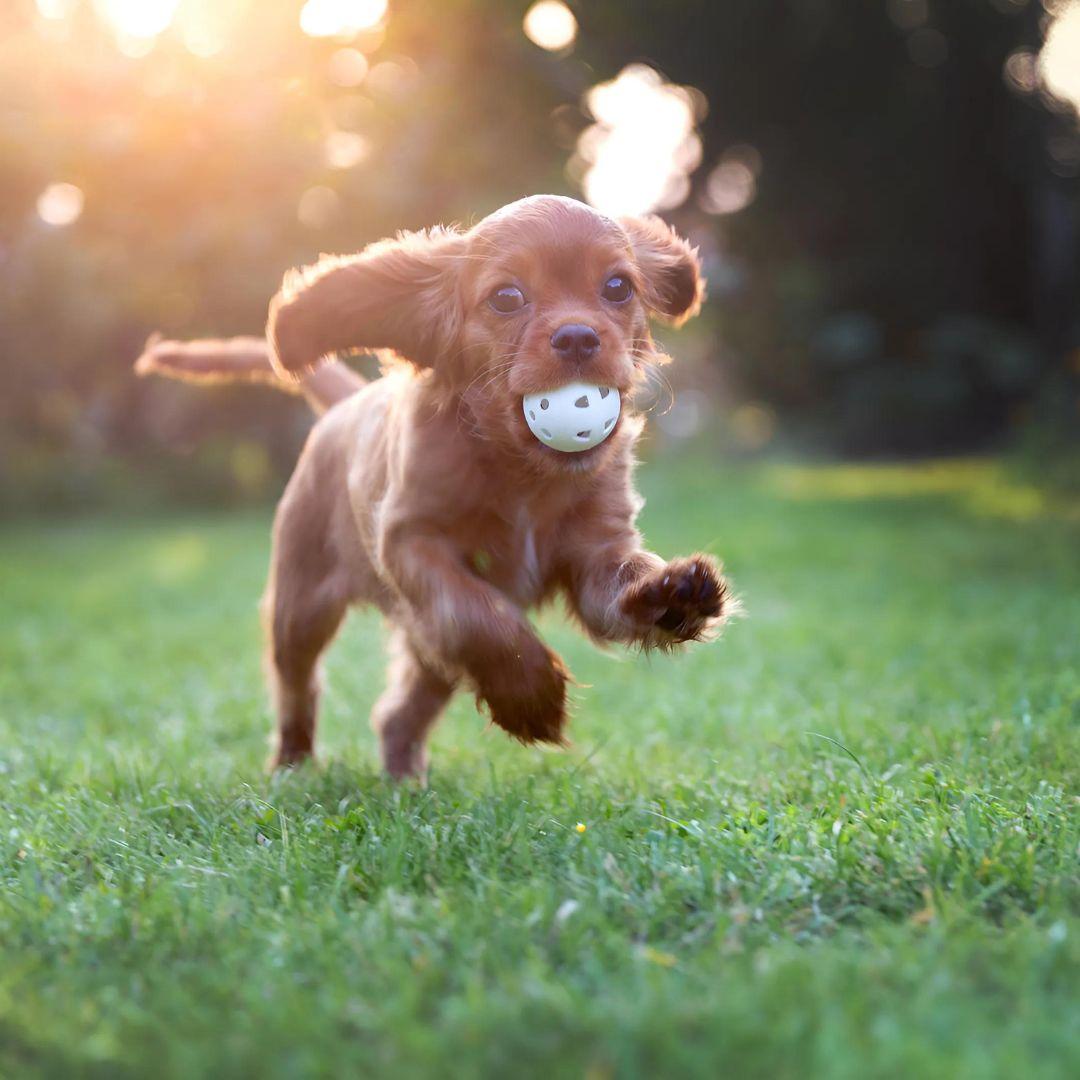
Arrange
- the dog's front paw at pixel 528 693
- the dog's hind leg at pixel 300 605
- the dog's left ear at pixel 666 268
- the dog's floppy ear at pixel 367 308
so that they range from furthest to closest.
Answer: the dog's hind leg at pixel 300 605, the dog's left ear at pixel 666 268, the dog's floppy ear at pixel 367 308, the dog's front paw at pixel 528 693

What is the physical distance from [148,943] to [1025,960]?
1.33 metres

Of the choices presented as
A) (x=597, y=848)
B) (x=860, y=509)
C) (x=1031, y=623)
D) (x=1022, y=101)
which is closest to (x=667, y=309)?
(x=597, y=848)

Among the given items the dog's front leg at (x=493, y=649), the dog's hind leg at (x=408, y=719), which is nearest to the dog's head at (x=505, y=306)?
the dog's front leg at (x=493, y=649)

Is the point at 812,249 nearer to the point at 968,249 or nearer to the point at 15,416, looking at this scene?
the point at 968,249

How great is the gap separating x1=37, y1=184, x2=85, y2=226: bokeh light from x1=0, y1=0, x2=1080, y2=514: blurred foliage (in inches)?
3.6

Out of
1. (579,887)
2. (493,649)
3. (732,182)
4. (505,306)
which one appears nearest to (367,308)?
(505,306)

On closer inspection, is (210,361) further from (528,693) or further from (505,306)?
(528,693)

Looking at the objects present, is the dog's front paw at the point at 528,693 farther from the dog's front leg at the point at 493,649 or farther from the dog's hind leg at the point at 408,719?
the dog's hind leg at the point at 408,719

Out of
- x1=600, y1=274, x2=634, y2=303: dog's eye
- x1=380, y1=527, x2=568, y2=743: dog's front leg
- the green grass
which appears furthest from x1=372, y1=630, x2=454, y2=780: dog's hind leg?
x1=600, y1=274, x2=634, y2=303: dog's eye

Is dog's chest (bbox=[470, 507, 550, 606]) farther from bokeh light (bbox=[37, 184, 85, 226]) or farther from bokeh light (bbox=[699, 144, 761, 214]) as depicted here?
bokeh light (bbox=[699, 144, 761, 214])

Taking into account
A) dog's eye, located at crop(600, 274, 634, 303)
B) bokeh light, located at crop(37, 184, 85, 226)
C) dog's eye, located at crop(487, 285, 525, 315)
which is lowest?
dog's eye, located at crop(487, 285, 525, 315)

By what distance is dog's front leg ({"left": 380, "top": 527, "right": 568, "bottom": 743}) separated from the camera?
254cm

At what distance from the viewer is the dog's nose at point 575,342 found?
251cm

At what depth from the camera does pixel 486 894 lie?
6.80ft
